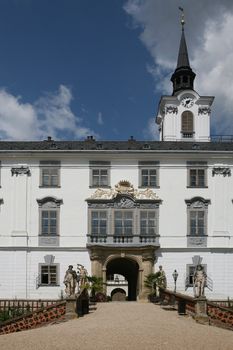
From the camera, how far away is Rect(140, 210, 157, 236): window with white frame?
34625 mm

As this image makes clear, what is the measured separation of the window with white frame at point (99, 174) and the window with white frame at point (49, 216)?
253 centimetres

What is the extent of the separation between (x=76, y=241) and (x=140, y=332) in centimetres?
1790

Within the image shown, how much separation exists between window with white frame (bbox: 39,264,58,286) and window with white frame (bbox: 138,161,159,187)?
24.8 feet

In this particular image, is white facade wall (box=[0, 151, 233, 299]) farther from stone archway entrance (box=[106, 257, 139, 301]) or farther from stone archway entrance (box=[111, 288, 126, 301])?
stone archway entrance (box=[111, 288, 126, 301])

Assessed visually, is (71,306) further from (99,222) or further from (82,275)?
(99,222)

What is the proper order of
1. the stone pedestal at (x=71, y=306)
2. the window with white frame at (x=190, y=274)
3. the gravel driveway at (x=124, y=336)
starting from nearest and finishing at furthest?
the gravel driveway at (x=124, y=336)
the stone pedestal at (x=71, y=306)
the window with white frame at (x=190, y=274)

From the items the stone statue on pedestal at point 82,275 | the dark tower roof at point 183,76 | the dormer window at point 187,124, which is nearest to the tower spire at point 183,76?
the dark tower roof at point 183,76

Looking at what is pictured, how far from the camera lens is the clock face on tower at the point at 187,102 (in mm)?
43875

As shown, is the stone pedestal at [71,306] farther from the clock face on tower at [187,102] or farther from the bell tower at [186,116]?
the clock face on tower at [187,102]

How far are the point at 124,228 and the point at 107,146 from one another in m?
5.64

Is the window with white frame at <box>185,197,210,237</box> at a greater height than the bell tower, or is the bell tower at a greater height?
the bell tower

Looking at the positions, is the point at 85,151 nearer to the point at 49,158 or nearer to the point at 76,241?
the point at 49,158

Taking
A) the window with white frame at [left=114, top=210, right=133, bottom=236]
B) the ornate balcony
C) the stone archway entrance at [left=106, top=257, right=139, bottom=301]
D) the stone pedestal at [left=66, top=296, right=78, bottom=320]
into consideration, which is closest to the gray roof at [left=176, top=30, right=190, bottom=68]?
the window with white frame at [left=114, top=210, right=133, bottom=236]

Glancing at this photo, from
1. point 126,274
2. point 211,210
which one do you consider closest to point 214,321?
point 211,210
